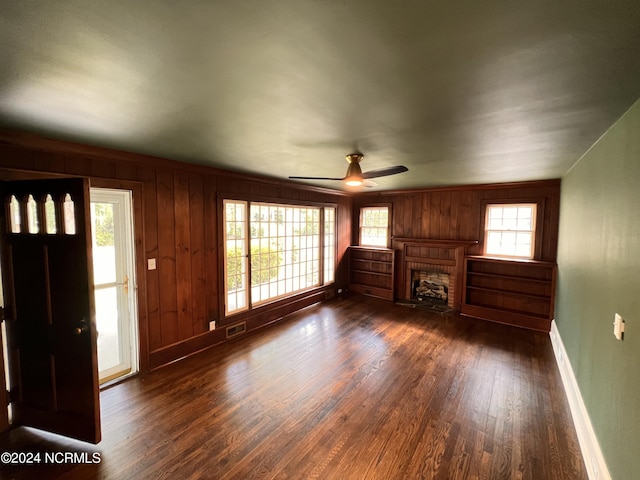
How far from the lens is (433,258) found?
5672 mm

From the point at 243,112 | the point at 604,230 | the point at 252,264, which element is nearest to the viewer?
the point at 243,112

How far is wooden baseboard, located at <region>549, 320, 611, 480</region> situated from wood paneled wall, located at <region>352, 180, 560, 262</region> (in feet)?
7.28

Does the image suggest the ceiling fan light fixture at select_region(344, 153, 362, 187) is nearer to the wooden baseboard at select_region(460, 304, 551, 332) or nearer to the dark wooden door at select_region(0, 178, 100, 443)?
the dark wooden door at select_region(0, 178, 100, 443)

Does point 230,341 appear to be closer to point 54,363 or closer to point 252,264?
point 252,264

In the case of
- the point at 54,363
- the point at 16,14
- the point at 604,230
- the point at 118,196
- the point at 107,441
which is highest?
the point at 16,14

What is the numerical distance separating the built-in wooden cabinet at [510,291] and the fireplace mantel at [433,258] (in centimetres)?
19

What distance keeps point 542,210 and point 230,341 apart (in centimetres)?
542

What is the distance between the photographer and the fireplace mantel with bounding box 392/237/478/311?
17.6 ft

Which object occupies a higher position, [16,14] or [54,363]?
[16,14]

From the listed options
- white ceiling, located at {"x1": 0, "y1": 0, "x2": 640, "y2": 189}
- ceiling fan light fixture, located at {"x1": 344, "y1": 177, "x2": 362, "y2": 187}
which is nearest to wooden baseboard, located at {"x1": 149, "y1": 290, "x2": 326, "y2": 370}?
white ceiling, located at {"x1": 0, "y1": 0, "x2": 640, "y2": 189}

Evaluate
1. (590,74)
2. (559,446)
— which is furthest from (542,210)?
(590,74)

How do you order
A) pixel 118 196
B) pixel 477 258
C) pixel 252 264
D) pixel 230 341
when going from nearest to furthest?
pixel 118 196 < pixel 230 341 < pixel 252 264 < pixel 477 258

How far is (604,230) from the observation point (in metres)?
1.96

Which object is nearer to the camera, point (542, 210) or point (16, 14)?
point (16, 14)
